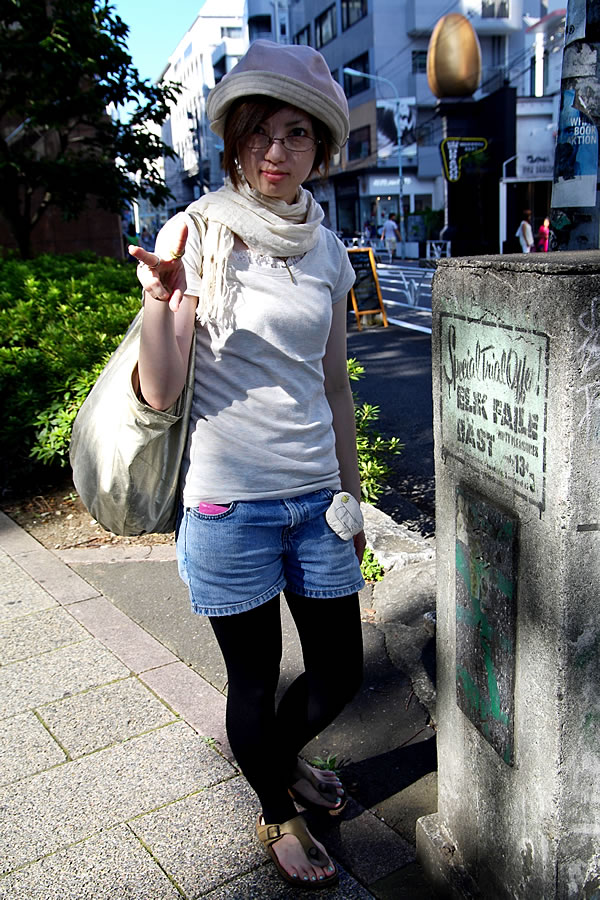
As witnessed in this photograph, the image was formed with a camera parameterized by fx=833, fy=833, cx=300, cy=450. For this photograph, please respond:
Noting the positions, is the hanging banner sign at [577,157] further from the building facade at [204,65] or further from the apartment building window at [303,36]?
the building facade at [204,65]

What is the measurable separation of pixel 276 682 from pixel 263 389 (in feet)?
2.52

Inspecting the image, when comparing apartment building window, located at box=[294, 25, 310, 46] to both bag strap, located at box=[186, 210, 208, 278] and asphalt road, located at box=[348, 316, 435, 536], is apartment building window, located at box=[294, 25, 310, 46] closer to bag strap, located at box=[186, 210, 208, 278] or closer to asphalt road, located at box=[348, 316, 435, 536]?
asphalt road, located at box=[348, 316, 435, 536]

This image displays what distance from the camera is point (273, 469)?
2.00m

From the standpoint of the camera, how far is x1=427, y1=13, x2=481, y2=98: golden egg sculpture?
24969mm

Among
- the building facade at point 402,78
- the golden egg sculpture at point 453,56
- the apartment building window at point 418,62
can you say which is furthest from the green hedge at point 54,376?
the apartment building window at point 418,62

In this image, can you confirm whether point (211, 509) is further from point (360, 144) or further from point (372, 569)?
point (360, 144)

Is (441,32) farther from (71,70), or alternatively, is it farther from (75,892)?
(75,892)

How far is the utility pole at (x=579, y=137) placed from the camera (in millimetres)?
3500

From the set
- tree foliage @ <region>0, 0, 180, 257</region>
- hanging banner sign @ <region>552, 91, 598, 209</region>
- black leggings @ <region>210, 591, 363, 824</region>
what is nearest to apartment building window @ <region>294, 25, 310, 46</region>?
tree foliage @ <region>0, 0, 180, 257</region>

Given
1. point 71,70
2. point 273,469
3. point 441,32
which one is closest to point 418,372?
point 71,70

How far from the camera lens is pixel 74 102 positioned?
974 cm

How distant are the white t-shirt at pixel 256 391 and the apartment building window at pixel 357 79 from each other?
52860 millimetres

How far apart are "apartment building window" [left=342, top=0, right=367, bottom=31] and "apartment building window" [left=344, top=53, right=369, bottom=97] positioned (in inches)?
88.4

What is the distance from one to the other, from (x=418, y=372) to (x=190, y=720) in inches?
304
